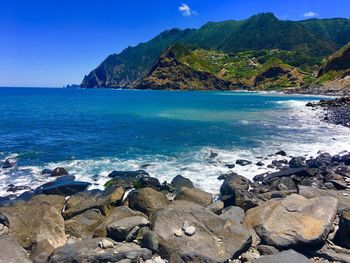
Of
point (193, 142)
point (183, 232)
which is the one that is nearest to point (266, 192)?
point (183, 232)

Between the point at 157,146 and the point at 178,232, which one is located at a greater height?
the point at 178,232

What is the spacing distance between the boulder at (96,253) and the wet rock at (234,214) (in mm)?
4141

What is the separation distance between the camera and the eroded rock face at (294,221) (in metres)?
11.8

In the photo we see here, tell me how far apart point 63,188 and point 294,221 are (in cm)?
1405

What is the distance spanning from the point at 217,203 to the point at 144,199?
3391mm

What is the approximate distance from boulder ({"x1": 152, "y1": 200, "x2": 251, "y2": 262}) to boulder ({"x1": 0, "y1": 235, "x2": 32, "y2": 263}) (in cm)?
430

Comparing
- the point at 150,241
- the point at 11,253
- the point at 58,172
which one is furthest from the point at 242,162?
the point at 11,253

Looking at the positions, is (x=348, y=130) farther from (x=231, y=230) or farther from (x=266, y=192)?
(x=231, y=230)

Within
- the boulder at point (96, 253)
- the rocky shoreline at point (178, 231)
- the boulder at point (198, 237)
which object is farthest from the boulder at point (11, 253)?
→ the boulder at point (198, 237)

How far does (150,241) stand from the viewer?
11.7 m

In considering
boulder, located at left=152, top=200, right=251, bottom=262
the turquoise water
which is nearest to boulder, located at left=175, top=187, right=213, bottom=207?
boulder, located at left=152, top=200, right=251, bottom=262

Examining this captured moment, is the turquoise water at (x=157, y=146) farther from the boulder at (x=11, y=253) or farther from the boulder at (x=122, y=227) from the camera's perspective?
the boulder at (x=11, y=253)

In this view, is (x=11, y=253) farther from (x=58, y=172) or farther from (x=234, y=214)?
(x=58, y=172)

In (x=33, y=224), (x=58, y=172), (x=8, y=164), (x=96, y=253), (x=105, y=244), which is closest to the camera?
(x=96, y=253)
